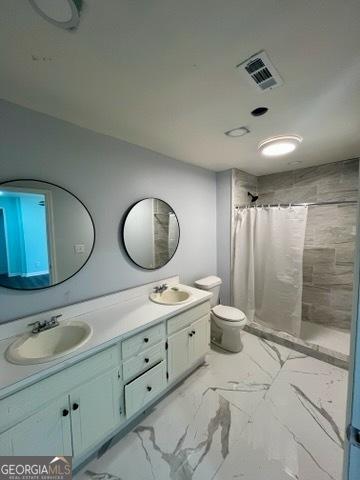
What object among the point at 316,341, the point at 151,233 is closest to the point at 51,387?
the point at 151,233

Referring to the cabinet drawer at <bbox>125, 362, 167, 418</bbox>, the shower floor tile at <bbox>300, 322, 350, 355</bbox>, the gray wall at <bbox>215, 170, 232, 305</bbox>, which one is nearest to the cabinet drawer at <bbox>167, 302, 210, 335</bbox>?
the cabinet drawer at <bbox>125, 362, 167, 418</bbox>

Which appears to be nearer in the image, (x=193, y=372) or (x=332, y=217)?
(x=193, y=372)

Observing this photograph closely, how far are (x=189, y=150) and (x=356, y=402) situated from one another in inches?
82.1

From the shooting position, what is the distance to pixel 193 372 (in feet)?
6.48

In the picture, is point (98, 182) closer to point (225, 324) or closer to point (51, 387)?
point (51, 387)

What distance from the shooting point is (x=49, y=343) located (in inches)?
51.4

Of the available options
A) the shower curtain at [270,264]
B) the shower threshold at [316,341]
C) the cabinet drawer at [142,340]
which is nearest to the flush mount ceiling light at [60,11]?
the cabinet drawer at [142,340]

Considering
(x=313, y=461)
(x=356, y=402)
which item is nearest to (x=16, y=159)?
(x=356, y=402)

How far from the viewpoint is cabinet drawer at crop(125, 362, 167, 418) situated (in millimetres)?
1354

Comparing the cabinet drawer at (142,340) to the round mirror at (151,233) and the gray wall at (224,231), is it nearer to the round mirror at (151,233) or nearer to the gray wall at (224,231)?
the round mirror at (151,233)

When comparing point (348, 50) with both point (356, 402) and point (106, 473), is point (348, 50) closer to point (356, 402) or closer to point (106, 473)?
point (356, 402)

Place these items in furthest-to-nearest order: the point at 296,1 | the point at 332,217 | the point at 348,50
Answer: the point at 332,217, the point at 348,50, the point at 296,1

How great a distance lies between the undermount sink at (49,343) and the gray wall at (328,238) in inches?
113

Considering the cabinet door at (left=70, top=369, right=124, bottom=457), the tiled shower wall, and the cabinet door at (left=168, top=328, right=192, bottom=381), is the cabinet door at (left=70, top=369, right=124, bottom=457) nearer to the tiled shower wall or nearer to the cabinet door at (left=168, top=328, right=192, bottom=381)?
the cabinet door at (left=168, top=328, right=192, bottom=381)
